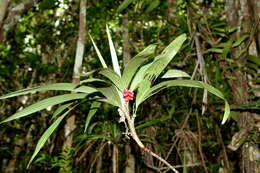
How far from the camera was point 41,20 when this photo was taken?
374cm

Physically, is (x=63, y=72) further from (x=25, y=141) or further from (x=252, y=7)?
(x=252, y=7)

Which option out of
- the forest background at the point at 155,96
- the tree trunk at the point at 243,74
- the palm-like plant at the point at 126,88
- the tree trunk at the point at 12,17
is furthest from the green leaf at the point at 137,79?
the tree trunk at the point at 12,17

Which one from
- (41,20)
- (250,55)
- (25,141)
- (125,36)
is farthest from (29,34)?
(250,55)

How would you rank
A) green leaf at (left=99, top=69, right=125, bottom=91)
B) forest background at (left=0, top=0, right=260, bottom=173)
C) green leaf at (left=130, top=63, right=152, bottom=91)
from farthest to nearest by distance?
1. forest background at (left=0, top=0, right=260, bottom=173)
2. green leaf at (left=130, top=63, right=152, bottom=91)
3. green leaf at (left=99, top=69, right=125, bottom=91)

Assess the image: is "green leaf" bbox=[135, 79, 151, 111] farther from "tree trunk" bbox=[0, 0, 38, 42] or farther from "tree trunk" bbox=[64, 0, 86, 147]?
"tree trunk" bbox=[0, 0, 38, 42]

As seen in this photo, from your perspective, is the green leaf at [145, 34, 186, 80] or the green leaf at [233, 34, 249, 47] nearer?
the green leaf at [145, 34, 186, 80]

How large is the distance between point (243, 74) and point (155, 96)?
2.66 feet

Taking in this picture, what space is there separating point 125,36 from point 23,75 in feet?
5.08

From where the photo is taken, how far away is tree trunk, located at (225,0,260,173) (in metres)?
1.47

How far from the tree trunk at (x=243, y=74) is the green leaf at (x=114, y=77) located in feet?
2.85

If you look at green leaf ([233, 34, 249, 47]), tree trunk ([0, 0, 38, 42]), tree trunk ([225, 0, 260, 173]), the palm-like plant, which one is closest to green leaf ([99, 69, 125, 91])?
the palm-like plant

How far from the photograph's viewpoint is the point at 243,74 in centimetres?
163

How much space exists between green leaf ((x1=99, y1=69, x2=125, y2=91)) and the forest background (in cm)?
5

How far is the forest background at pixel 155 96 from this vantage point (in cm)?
158
